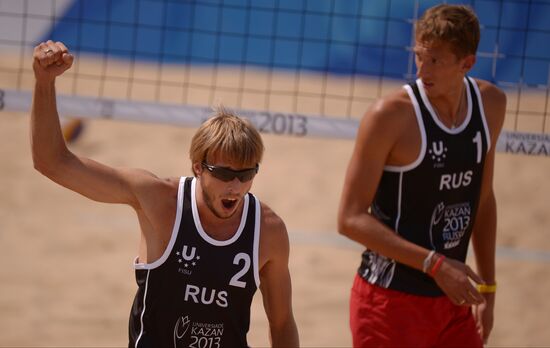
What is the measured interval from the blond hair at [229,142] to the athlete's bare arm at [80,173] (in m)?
0.19

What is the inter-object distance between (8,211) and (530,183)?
19.1ft

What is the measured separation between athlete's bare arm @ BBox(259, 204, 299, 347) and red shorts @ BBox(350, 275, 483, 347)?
0.45m

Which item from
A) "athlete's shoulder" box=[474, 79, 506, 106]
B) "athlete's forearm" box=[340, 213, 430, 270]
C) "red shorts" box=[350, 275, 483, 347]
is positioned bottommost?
"red shorts" box=[350, 275, 483, 347]

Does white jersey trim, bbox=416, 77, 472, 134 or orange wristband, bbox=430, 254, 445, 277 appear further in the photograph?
white jersey trim, bbox=416, 77, 472, 134

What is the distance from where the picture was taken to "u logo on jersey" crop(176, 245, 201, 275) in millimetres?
3023

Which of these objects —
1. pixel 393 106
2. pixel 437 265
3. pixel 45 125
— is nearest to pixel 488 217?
pixel 437 265

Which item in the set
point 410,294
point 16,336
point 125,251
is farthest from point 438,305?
point 125,251

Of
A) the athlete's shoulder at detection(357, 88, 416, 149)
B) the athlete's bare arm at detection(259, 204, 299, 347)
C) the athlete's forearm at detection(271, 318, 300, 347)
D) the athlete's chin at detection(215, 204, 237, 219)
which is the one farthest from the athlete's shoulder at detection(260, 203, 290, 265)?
the athlete's shoulder at detection(357, 88, 416, 149)

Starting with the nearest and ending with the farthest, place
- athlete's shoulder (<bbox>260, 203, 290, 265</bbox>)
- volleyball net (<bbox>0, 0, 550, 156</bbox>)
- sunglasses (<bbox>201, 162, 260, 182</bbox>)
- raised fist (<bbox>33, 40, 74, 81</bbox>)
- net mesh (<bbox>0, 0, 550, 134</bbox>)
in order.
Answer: raised fist (<bbox>33, 40, 74, 81</bbox>)
sunglasses (<bbox>201, 162, 260, 182</bbox>)
athlete's shoulder (<bbox>260, 203, 290, 265</bbox>)
volleyball net (<bbox>0, 0, 550, 156</bbox>)
net mesh (<bbox>0, 0, 550, 134</bbox>)

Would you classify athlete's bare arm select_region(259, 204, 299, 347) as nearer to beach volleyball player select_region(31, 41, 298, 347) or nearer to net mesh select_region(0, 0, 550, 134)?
beach volleyball player select_region(31, 41, 298, 347)

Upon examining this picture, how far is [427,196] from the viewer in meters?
3.53

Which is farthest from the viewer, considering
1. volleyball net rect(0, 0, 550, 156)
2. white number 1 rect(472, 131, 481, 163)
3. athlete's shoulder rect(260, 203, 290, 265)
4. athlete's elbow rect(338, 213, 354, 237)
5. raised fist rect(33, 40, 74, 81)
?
volleyball net rect(0, 0, 550, 156)

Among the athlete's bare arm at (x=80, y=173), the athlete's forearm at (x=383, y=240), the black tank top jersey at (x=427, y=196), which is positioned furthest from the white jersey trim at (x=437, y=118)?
the athlete's bare arm at (x=80, y=173)

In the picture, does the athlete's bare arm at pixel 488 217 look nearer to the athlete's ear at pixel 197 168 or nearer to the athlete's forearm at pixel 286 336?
the athlete's forearm at pixel 286 336
